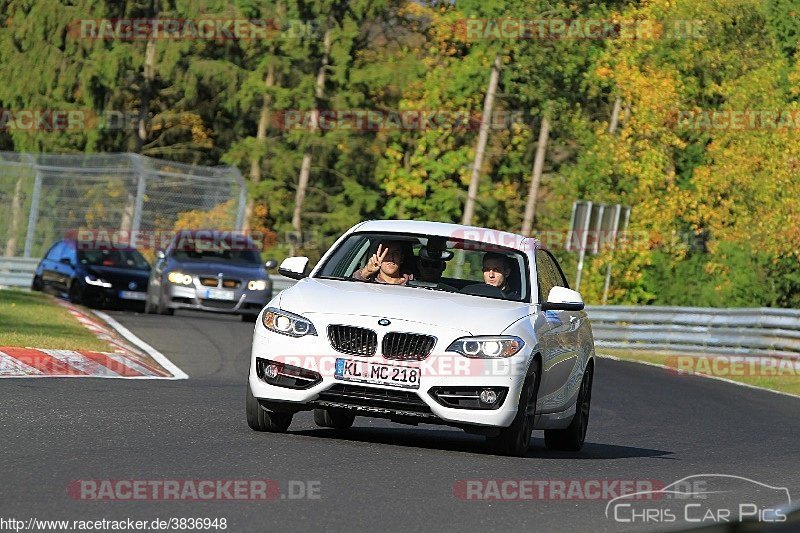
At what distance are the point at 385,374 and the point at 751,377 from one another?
62.5 feet

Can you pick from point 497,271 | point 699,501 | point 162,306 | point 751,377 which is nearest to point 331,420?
point 497,271

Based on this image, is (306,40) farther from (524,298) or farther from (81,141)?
(524,298)

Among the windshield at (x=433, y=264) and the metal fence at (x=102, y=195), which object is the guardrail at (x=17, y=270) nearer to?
the metal fence at (x=102, y=195)

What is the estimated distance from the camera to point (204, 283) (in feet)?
101

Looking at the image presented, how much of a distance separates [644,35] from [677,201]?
5.81m

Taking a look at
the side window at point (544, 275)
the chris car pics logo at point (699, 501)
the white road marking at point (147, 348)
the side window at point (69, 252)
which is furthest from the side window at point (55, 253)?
the chris car pics logo at point (699, 501)

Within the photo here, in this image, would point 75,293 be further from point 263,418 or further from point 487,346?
point 487,346

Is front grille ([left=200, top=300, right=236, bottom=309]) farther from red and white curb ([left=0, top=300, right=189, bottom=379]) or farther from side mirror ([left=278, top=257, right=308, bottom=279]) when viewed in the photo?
side mirror ([left=278, top=257, right=308, bottom=279])

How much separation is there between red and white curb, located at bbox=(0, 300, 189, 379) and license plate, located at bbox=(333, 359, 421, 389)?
17.9 feet

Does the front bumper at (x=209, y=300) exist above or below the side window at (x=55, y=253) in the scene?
above

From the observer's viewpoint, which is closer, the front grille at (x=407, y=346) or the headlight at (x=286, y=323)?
the front grille at (x=407, y=346)

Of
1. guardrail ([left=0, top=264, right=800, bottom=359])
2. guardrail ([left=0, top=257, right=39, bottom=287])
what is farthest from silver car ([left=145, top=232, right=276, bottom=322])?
guardrail ([left=0, top=257, right=39, bottom=287])

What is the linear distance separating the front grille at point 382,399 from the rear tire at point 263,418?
0.80 metres

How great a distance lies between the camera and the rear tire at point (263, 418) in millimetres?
12023
